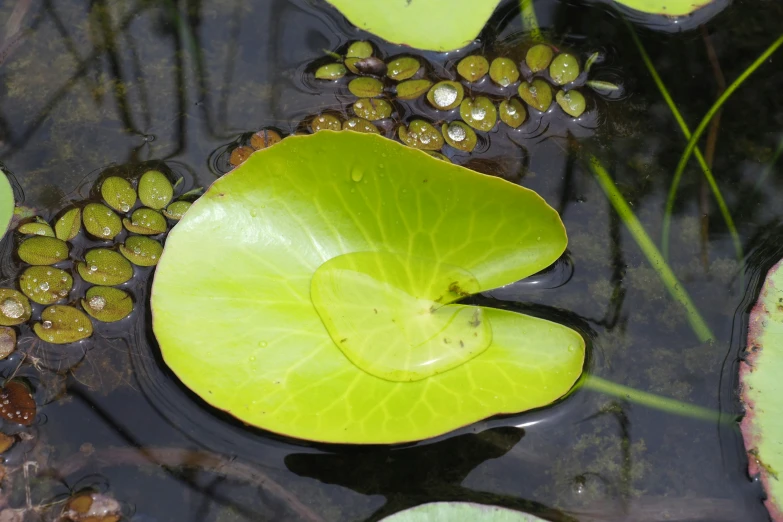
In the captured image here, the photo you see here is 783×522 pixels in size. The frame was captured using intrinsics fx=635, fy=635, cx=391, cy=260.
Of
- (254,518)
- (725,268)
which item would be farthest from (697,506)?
(254,518)

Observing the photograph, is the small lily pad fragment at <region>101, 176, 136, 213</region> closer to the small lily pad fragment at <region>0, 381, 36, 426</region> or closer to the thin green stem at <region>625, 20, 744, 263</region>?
the small lily pad fragment at <region>0, 381, 36, 426</region>

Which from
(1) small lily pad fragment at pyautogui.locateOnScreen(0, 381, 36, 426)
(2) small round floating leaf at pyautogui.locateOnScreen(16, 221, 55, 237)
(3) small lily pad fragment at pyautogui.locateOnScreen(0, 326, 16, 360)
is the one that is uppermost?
(2) small round floating leaf at pyautogui.locateOnScreen(16, 221, 55, 237)

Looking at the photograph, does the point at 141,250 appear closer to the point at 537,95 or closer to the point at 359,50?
the point at 359,50

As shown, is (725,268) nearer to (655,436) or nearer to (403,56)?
(655,436)

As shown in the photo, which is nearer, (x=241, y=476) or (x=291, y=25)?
(x=241, y=476)

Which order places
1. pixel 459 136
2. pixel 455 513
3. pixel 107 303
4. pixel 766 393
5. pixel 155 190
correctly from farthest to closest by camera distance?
1. pixel 459 136
2. pixel 155 190
3. pixel 107 303
4. pixel 766 393
5. pixel 455 513

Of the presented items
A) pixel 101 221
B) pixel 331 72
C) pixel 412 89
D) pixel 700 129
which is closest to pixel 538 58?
pixel 412 89

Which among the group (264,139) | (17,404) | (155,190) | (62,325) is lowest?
(17,404)

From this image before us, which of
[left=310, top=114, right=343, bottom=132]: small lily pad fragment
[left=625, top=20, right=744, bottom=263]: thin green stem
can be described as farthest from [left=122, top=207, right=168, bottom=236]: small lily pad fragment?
[left=625, top=20, right=744, bottom=263]: thin green stem
